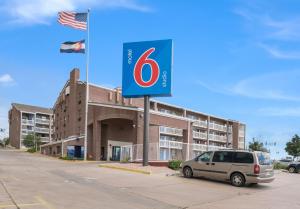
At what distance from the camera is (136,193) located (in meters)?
18.3

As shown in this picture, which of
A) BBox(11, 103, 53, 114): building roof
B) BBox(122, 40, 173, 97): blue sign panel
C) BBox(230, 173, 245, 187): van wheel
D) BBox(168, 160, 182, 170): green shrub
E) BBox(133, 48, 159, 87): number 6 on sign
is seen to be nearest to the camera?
BBox(230, 173, 245, 187): van wheel

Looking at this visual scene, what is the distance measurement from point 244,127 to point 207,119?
2694cm

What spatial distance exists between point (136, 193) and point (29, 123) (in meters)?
124

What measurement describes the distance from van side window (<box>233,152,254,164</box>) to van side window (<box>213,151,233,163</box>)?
0.27 meters

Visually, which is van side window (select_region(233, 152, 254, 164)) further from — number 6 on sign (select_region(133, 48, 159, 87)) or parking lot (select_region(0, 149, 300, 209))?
number 6 on sign (select_region(133, 48, 159, 87))

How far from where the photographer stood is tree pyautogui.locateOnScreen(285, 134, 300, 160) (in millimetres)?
95769

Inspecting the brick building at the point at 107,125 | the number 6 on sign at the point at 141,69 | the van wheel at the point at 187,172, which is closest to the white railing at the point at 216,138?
the brick building at the point at 107,125

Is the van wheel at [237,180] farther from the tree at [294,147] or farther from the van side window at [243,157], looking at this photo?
the tree at [294,147]

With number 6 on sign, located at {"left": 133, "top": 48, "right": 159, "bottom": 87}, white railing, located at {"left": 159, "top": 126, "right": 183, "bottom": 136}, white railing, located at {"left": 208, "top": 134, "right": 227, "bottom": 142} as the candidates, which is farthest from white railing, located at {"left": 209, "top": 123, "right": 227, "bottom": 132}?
number 6 on sign, located at {"left": 133, "top": 48, "right": 159, "bottom": 87}

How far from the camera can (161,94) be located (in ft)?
107

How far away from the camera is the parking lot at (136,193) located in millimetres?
14734

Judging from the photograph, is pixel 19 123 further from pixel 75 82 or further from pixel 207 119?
pixel 75 82

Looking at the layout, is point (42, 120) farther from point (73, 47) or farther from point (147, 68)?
point (147, 68)

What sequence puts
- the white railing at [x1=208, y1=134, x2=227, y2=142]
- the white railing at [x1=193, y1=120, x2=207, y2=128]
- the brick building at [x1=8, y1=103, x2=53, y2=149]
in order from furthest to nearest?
the brick building at [x1=8, y1=103, x2=53, y2=149] → the white railing at [x1=208, y1=134, x2=227, y2=142] → the white railing at [x1=193, y1=120, x2=207, y2=128]
